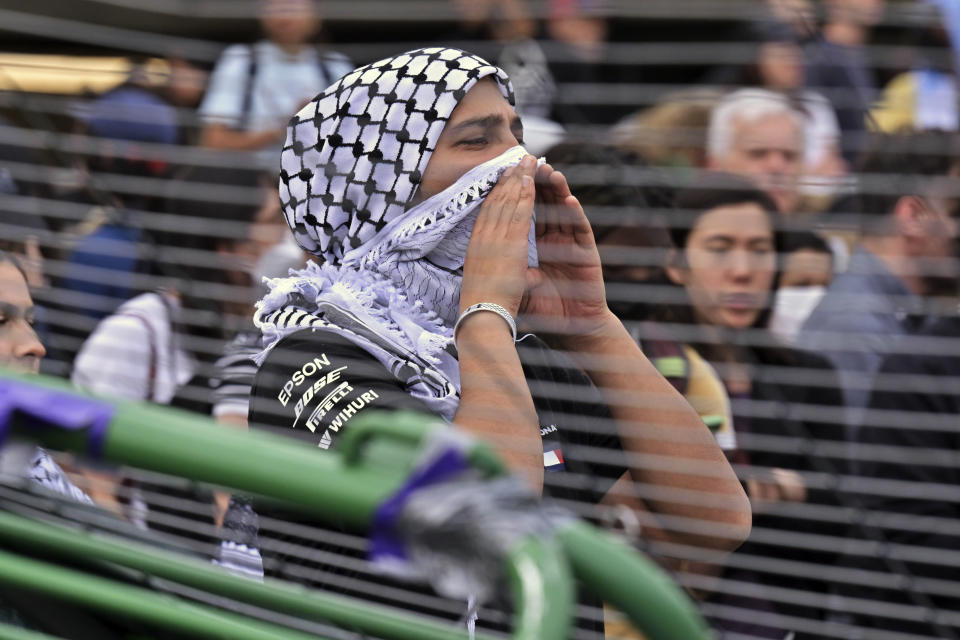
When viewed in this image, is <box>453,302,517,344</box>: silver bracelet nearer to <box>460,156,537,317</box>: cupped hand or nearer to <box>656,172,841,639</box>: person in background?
<box>460,156,537,317</box>: cupped hand

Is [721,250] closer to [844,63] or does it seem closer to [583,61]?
[844,63]

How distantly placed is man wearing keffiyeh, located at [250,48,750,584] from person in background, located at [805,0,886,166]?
1781mm

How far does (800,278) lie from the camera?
3.53 m

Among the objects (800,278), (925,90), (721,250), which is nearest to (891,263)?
(800,278)

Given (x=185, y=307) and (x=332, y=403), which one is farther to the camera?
(x=185, y=307)

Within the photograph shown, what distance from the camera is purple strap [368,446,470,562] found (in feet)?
2.80

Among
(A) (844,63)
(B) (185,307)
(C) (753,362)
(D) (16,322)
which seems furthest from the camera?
(A) (844,63)

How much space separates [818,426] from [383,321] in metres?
1.47

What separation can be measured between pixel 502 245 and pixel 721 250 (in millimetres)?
1331

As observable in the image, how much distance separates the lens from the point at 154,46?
4.01 meters

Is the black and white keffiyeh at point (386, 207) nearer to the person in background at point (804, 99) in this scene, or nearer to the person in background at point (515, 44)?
the person in background at point (804, 99)

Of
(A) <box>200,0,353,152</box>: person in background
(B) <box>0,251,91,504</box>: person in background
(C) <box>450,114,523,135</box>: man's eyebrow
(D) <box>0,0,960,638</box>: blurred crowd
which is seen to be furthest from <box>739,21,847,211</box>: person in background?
(B) <box>0,251,91,504</box>: person in background

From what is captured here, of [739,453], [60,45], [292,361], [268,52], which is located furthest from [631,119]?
[292,361]

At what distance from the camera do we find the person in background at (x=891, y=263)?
319cm
